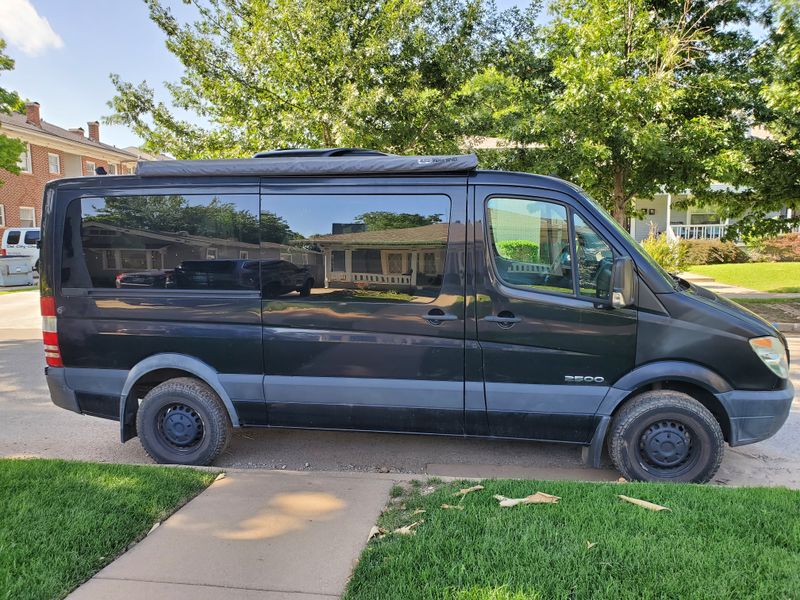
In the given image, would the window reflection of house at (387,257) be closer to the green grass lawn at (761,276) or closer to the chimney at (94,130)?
the green grass lawn at (761,276)

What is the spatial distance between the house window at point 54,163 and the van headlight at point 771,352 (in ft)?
123

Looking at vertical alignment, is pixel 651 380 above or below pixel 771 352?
below

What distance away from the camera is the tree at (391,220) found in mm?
4066

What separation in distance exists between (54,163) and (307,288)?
36098 mm

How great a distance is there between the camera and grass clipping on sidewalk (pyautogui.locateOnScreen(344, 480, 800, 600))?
2.53 meters

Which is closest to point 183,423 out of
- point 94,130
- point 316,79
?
point 316,79

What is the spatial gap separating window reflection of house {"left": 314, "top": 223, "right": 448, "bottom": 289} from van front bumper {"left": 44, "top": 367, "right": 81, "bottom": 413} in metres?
2.43

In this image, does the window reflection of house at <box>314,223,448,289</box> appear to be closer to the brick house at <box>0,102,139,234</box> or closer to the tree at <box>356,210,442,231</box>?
the tree at <box>356,210,442,231</box>

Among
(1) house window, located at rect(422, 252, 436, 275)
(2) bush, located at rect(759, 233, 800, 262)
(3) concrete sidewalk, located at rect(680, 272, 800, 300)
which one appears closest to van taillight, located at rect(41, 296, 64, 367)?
(1) house window, located at rect(422, 252, 436, 275)

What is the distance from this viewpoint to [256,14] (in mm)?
11086

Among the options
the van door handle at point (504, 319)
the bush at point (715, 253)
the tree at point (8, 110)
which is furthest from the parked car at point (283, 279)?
the bush at point (715, 253)

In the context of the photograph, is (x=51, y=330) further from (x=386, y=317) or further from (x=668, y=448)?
(x=668, y=448)

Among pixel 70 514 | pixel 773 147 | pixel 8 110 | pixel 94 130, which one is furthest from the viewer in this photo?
pixel 94 130

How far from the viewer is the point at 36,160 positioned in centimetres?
3105
